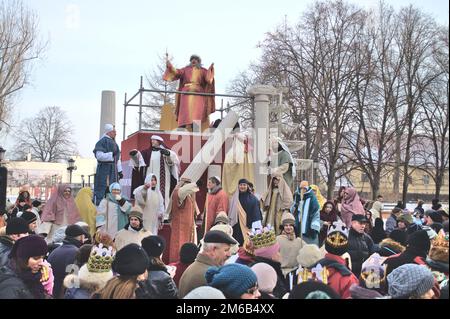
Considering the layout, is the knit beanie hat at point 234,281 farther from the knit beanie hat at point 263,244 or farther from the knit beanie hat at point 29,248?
the knit beanie hat at point 263,244

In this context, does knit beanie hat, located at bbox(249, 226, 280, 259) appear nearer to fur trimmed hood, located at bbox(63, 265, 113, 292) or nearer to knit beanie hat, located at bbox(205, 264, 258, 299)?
fur trimmed hood, located at bbox(63, 265, 113, 292)

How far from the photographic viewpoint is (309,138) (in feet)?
92.4

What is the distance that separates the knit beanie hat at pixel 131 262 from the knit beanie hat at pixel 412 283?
5.39 ft

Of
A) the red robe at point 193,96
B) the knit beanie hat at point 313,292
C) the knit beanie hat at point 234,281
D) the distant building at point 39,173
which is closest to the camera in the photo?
the knit beanie hat at point 313,292

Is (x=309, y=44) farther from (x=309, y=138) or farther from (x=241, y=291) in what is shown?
(x=241, y=291)

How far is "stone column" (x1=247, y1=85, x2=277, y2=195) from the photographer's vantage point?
472 inches

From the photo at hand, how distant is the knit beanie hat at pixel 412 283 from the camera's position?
356 cm

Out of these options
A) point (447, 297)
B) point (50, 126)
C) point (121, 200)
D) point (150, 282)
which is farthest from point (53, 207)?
point (50, 126)

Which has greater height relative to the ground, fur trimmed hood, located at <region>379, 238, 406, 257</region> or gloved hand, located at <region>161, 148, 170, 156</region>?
gloved hand, located at <region>161, 148, 170, 156</region>

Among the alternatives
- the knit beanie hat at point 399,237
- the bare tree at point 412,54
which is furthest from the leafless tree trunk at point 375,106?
the knit beanie hat at point 399,237

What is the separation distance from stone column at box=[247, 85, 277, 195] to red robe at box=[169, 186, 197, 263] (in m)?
2.76

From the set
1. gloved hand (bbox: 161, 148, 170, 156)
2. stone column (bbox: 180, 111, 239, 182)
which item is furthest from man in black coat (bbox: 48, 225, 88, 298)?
stone column (bbox: 180, 111, 239, 182)

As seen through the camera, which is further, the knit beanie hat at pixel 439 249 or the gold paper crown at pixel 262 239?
the gold paper crown at pixel 262 239

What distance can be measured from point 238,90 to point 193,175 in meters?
24.5
